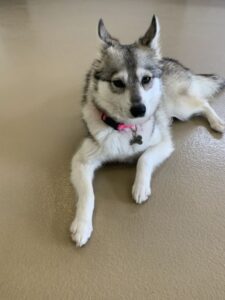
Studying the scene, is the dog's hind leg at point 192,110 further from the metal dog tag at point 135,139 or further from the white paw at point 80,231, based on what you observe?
the white paw at point 80,231

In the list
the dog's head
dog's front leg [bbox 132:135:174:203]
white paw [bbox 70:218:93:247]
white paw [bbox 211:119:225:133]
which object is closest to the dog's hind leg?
white paw [bbox 211:119:225:133]

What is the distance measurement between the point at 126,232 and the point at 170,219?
0.19m

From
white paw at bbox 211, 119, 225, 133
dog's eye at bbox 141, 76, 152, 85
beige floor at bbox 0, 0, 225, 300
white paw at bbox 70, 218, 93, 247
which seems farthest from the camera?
white paw at bbox 211, 119, 225, 133

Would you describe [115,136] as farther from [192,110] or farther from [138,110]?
[192,110]

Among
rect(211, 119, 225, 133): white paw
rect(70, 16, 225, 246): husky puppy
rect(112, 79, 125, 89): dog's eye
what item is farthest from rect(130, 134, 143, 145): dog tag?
rect(211, 119, 225, 133): white paw

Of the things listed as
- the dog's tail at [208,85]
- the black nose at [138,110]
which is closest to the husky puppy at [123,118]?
the black nose at [138,110]

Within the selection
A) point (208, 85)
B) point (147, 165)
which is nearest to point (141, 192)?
point (147, 165)

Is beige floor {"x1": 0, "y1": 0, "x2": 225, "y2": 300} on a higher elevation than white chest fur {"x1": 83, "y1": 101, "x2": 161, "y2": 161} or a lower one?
lower

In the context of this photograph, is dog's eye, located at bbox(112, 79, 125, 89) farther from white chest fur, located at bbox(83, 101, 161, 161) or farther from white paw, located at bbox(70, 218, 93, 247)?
white paw, located at bbox(70, 218, 93, 247)

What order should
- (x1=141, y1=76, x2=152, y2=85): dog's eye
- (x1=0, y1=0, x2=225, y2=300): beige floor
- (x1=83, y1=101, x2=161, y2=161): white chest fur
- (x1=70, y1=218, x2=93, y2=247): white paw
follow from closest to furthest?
(x1=0, y1=0, x2=225, y2=300): beige floor < (x1=70, y1=218, x2=93, y2=247): white paw < (x1=141, y1=76, x2=152, y2=85): dog's eye < (x1=83, y1=101, x2=161, y2=161): white chest fur

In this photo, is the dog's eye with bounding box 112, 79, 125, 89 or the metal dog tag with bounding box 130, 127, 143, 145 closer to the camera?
the dog's eye with bounding box 112, 79, 125, 89

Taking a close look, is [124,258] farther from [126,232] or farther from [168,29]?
[168,29]

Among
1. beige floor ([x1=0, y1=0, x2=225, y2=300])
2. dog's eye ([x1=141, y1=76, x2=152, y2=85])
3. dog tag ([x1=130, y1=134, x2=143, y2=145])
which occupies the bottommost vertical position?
beige floor ([x1=0, y1=0, x2=225, y2=300])

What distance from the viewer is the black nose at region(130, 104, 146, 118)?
1319 mm
